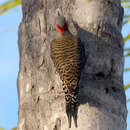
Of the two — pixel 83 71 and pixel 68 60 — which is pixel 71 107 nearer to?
pixel 83 71

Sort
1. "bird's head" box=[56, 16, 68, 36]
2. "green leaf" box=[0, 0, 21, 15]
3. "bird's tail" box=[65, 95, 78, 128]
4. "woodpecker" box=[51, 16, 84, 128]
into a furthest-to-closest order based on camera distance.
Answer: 1. "green leaf" box=[0, 0, 21, 15]
2. "bird's head" box=[56, 16, 68, 36]
3. "woodpecker" box=[51, 16, 84, 128]
4. "bird's tail" box=[65, 95, 78, 128]

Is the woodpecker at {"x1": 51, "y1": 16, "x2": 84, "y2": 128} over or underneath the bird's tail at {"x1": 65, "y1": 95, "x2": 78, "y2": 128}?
over

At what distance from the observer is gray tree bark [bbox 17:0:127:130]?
384cm

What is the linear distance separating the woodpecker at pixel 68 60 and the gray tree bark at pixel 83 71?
6cm

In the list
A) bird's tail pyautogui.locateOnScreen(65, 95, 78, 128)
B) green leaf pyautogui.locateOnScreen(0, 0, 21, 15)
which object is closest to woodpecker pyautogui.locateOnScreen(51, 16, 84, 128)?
bird's tail pyautogui.locateOnScreen(65, 95, 78, 128)

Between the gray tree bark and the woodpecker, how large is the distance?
62 mm

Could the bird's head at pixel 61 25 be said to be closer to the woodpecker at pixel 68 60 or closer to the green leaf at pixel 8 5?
the woodpecker at pixel 68 60

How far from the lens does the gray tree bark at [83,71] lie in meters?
3.84

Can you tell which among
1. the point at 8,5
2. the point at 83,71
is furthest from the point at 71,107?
the point at 8,5

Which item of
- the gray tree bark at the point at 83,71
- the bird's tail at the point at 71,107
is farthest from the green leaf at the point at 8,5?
the bird's tail at the point at 71,107

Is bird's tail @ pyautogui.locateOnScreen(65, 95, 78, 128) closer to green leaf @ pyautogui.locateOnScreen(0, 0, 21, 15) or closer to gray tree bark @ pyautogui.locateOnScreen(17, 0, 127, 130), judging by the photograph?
gray tree bark @ pyautogui.locateOnScreen(17, 0, 127, 130)

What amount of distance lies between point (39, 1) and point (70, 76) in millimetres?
978

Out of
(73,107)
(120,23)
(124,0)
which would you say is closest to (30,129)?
(73,107)

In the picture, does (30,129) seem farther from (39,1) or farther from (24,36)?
(39,1)
